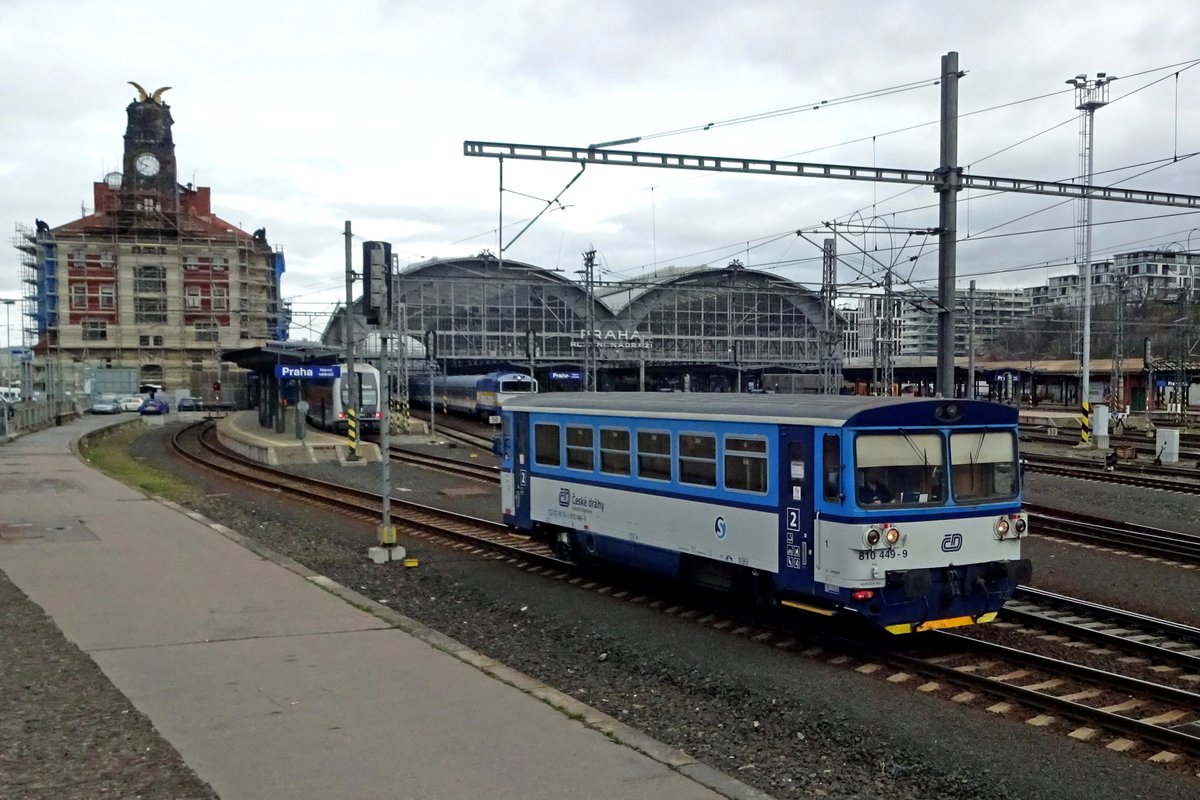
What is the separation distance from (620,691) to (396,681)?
1888mm

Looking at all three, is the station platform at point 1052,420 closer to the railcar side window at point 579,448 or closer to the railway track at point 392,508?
the railway track at point 392,508

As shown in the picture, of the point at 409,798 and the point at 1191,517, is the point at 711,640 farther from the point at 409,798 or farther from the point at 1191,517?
the point at 1191,517

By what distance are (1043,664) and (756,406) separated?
3.62m

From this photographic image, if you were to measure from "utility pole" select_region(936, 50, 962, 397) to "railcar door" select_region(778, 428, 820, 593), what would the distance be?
280 inches

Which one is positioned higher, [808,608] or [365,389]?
[365,389]

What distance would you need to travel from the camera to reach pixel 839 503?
9648 millimetres

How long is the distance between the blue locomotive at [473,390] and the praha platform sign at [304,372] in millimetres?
4712

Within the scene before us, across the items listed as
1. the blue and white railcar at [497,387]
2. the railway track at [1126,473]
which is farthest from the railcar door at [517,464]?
the blue and white railcar at [497,387]

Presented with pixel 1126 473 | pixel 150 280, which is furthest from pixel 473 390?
pixel 150 280

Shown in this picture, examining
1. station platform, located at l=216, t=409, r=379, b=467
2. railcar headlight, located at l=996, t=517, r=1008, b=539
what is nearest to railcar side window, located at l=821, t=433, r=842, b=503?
railcar headlight, located at l=996, t=517, r=1008, b=539

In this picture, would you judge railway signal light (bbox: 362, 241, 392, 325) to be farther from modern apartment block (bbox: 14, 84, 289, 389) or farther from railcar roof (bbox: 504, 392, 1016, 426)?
modern apartment block (bbox: 14, 84, 289, 389)

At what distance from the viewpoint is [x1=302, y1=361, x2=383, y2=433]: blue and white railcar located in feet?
138

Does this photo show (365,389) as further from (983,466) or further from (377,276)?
(983,466)

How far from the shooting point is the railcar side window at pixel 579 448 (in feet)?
44.1
